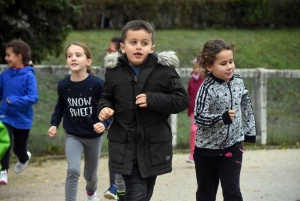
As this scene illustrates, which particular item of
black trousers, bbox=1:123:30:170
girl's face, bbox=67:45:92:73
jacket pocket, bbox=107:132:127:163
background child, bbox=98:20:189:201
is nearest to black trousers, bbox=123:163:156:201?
background child, bbox=98:20:189:201

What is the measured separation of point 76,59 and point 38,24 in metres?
4.49

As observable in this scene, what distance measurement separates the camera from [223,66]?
20.6ft

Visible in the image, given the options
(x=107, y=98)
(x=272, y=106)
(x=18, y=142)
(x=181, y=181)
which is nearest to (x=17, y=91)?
(x=18, y=142)

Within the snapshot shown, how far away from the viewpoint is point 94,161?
24.6 feet

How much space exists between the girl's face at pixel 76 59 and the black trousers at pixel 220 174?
1.64 meters

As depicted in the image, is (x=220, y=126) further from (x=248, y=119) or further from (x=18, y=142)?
(x=18, y=142)

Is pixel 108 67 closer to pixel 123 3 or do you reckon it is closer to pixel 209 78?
pixel 209 78

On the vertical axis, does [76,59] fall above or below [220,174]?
above

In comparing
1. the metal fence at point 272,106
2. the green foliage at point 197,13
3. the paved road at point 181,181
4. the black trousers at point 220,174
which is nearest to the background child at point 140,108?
the black trousers at point 220,174

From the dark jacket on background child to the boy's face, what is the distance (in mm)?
57

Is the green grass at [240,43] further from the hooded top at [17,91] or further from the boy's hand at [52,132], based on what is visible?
the boy's hand at [52,132]

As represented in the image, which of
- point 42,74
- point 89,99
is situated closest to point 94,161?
point 89,99

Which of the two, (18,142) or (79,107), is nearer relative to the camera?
(79,107)

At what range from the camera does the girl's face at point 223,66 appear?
20.6ft
